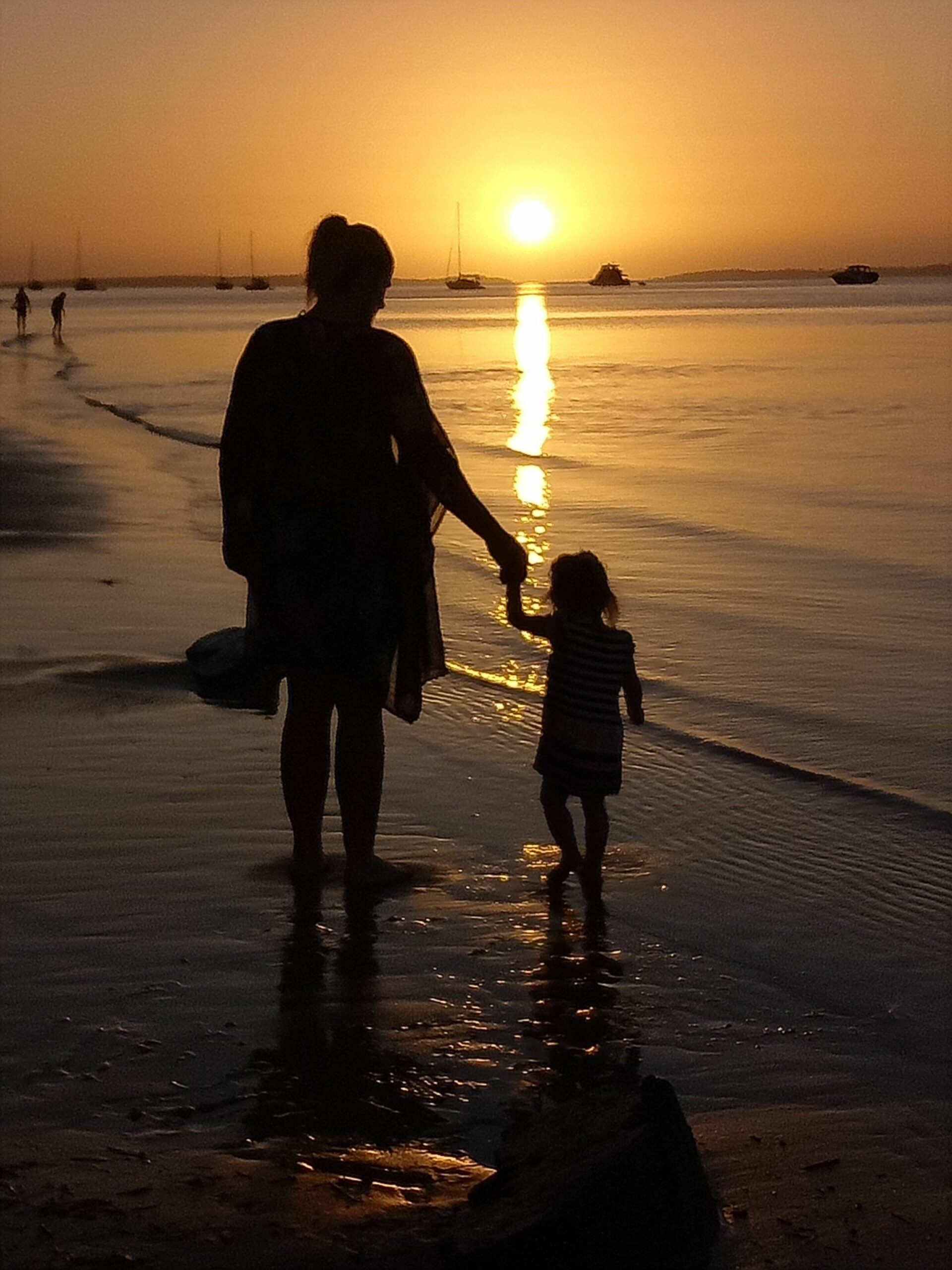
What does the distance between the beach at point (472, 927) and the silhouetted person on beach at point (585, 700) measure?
0.67 ft

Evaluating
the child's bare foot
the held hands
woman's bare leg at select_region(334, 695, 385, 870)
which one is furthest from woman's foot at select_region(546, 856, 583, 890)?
the held hands

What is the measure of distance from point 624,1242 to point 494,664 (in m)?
5.55

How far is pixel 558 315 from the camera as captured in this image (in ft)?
362

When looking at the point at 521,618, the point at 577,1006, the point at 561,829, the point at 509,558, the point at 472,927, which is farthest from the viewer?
the point at 561,829

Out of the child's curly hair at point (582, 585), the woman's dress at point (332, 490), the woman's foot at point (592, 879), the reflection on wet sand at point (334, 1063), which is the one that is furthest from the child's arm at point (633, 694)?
the reflection on wet sand at point (334, 1063)

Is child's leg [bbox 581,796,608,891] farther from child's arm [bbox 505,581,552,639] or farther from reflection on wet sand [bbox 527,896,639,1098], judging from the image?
child's arm [bbox 505,581,552,639]

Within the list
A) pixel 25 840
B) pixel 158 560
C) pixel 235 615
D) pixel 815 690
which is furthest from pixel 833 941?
pixel 158 560

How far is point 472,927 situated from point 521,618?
0.87 metres

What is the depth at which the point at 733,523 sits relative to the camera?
45.7ft

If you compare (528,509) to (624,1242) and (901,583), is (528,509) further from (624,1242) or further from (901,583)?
(624,1242)

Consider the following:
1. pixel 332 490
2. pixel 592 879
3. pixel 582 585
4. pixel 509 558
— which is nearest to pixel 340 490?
pixel 332 490

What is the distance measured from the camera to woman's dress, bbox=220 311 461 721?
14.8 ft

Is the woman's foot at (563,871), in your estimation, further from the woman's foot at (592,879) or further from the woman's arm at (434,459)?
the woman's arm at (434,459)

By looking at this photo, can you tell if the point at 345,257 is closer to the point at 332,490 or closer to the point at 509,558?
the point at 332,490
